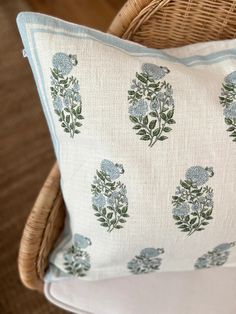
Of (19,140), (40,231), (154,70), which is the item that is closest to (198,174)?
(154,70)

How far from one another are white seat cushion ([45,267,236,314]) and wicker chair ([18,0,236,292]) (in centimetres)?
7

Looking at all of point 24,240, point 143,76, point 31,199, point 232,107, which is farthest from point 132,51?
point 31,199

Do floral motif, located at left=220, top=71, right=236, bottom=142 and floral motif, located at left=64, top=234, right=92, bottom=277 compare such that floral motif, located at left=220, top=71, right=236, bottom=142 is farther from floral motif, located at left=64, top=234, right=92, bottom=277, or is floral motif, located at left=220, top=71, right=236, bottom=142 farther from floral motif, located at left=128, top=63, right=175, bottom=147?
floral motif, located at left=64, top=234, right=92, bottom=277

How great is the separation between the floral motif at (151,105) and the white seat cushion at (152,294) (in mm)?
276

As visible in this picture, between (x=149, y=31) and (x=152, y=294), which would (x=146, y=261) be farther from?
(x=149, y=31)

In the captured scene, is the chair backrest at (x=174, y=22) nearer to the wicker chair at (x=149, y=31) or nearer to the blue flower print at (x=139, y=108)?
the wicker chair at (x=149, y=31)

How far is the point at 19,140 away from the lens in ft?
4.10

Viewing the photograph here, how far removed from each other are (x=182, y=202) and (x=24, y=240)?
250mm

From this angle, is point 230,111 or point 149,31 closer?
point 230,111

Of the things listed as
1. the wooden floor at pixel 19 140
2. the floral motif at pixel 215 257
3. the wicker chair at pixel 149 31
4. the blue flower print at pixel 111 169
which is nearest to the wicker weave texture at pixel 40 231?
the wicker chair at pixel 149 31

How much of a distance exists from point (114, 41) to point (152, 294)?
16.1 inches

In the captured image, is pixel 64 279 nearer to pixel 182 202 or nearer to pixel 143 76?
pixel 182 202

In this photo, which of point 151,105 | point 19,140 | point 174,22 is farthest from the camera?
point 19,140

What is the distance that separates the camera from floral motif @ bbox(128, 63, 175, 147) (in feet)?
1.96
